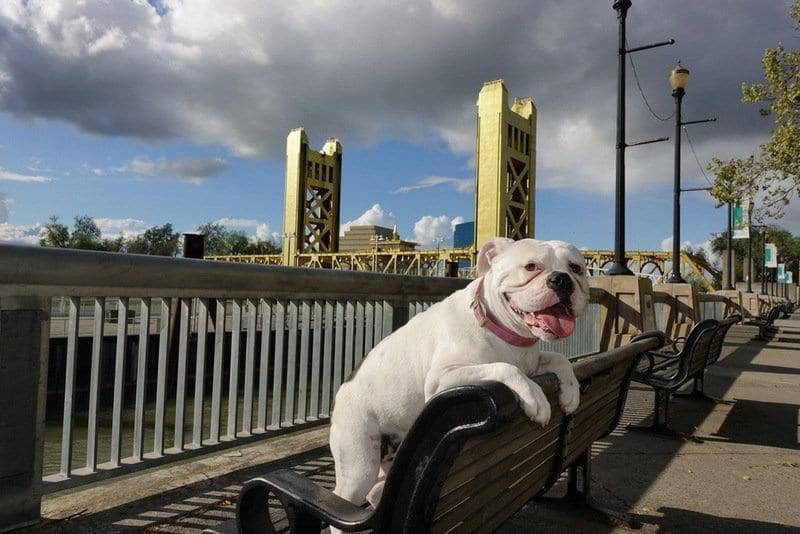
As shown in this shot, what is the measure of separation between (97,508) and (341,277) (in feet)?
6.42

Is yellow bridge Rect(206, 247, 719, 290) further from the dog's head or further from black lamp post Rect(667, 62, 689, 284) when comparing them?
the dog's head

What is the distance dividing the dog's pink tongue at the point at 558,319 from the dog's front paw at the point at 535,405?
0.97 ft

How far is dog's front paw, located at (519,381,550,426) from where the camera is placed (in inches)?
61.5

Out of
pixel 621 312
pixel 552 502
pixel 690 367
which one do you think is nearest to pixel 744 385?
pixel 621 312

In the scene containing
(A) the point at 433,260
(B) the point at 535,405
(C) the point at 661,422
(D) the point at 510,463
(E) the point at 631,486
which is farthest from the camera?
(A) the point at 433,260

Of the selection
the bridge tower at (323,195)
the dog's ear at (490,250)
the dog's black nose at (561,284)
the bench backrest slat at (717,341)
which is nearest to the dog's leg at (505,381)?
the dog's black nose at (561,284)

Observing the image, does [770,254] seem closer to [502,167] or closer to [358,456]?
[502,167]

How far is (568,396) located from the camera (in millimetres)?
1996

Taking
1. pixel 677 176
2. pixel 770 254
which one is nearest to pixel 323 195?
pixel 770 254

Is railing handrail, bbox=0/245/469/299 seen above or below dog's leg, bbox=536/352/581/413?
above

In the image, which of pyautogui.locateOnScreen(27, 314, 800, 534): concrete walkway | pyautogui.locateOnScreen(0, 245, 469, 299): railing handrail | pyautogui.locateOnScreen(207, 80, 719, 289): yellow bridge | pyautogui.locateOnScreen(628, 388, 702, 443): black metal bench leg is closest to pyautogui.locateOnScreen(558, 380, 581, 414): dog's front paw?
pyautogui.locateOnScreen(27, 314, 800, 534): concrete walkway

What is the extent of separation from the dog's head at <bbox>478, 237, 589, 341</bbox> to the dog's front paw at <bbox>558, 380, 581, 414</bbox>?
0.22 metres

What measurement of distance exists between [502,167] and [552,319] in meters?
52.0

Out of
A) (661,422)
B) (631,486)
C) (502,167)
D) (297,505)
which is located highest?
(502,167)
